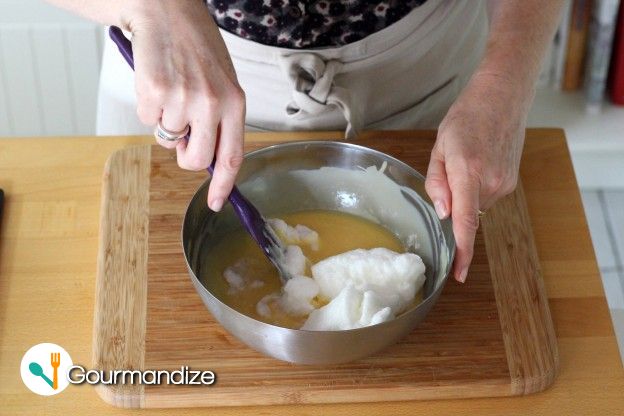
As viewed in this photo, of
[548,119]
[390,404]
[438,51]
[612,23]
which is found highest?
[438,51]

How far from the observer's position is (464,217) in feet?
3.14

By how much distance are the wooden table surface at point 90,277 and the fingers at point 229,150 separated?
0.77 ft

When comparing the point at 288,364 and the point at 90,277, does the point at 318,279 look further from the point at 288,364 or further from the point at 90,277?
the point at 90,277

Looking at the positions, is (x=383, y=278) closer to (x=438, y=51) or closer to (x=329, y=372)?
(x=329, y=372)

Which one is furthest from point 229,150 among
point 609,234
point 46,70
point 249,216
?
point 609,234

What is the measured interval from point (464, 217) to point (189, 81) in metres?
0.32

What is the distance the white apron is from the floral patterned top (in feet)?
0.04

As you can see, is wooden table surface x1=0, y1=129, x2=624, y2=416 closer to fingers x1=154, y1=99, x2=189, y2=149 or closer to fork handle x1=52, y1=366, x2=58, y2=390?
fork handle x1=52, y1=366, x2=58, y2=390

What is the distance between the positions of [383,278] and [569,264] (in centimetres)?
26

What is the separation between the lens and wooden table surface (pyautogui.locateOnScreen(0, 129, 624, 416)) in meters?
0.96

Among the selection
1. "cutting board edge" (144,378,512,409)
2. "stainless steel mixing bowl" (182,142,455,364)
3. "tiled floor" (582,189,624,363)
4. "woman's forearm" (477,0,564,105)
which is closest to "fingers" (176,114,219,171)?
"stainless steel mixing bowl" (182,142,455,364)

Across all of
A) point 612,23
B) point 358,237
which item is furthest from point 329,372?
point 612,23

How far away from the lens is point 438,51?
127 cm

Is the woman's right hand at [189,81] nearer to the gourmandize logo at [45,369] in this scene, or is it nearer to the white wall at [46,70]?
the gourmandize logo at [45,369]
